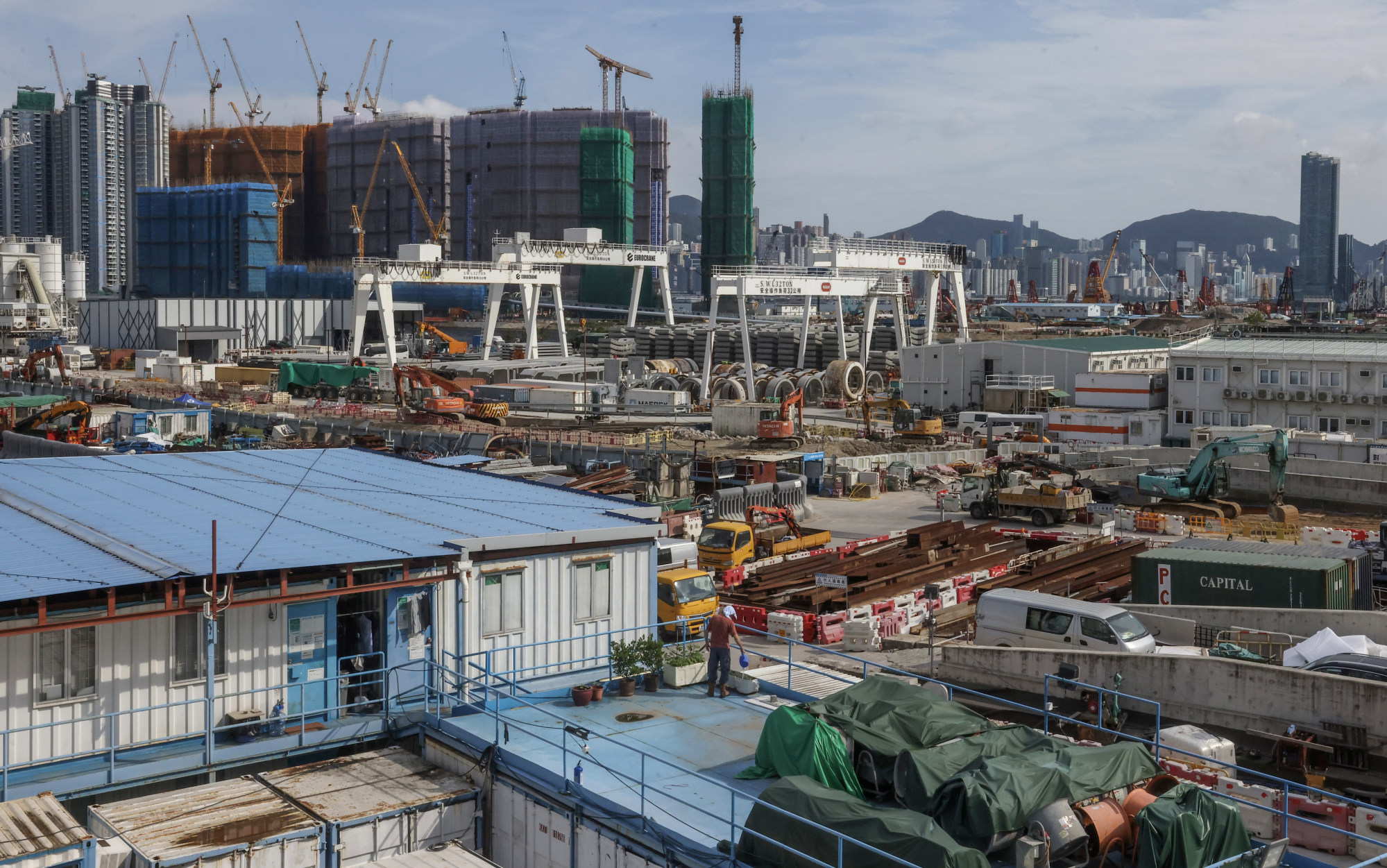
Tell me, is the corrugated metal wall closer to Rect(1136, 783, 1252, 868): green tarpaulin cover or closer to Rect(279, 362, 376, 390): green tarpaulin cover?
Rect(1136, 783, 1252, 868): green tarpaulin cover

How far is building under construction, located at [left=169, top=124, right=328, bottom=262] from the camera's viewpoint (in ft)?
529

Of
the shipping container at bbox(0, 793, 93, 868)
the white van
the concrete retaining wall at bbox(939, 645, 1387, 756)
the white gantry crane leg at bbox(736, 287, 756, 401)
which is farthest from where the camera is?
the white gantry crane leg at bbox(736, 287, 756, 401)

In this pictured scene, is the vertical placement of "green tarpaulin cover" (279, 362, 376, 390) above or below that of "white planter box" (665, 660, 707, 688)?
above

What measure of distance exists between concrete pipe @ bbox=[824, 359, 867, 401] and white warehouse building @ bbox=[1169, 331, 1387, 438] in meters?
19.8

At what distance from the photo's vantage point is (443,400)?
52312mm

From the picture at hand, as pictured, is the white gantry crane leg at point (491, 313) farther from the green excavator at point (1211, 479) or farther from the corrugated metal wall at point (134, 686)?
the corrugated metal wall at point (134, 686)

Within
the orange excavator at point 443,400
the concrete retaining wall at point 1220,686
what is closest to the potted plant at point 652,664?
the concrete retaining wall at point 1220,686

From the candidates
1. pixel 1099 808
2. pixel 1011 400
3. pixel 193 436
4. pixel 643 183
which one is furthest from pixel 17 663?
pixel 643 183

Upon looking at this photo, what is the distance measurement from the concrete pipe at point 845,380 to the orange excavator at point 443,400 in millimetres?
19033

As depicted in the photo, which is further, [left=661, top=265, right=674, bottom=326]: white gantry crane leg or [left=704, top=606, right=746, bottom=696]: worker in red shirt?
[left=661, top=265, right=674, bottom=326]: white gantry crane leg

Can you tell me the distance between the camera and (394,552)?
1356 centimetres

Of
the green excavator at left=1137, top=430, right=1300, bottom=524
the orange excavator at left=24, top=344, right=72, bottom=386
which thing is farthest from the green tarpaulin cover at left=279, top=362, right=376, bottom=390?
the green excavator at left=1137, top=430, right=1300, bottom=524

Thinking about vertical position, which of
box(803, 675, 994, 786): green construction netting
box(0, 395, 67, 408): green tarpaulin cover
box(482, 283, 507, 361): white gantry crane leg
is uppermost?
box(482, 283, 507, 361): white gantry crane leg

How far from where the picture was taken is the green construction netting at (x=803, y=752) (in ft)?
34.5
